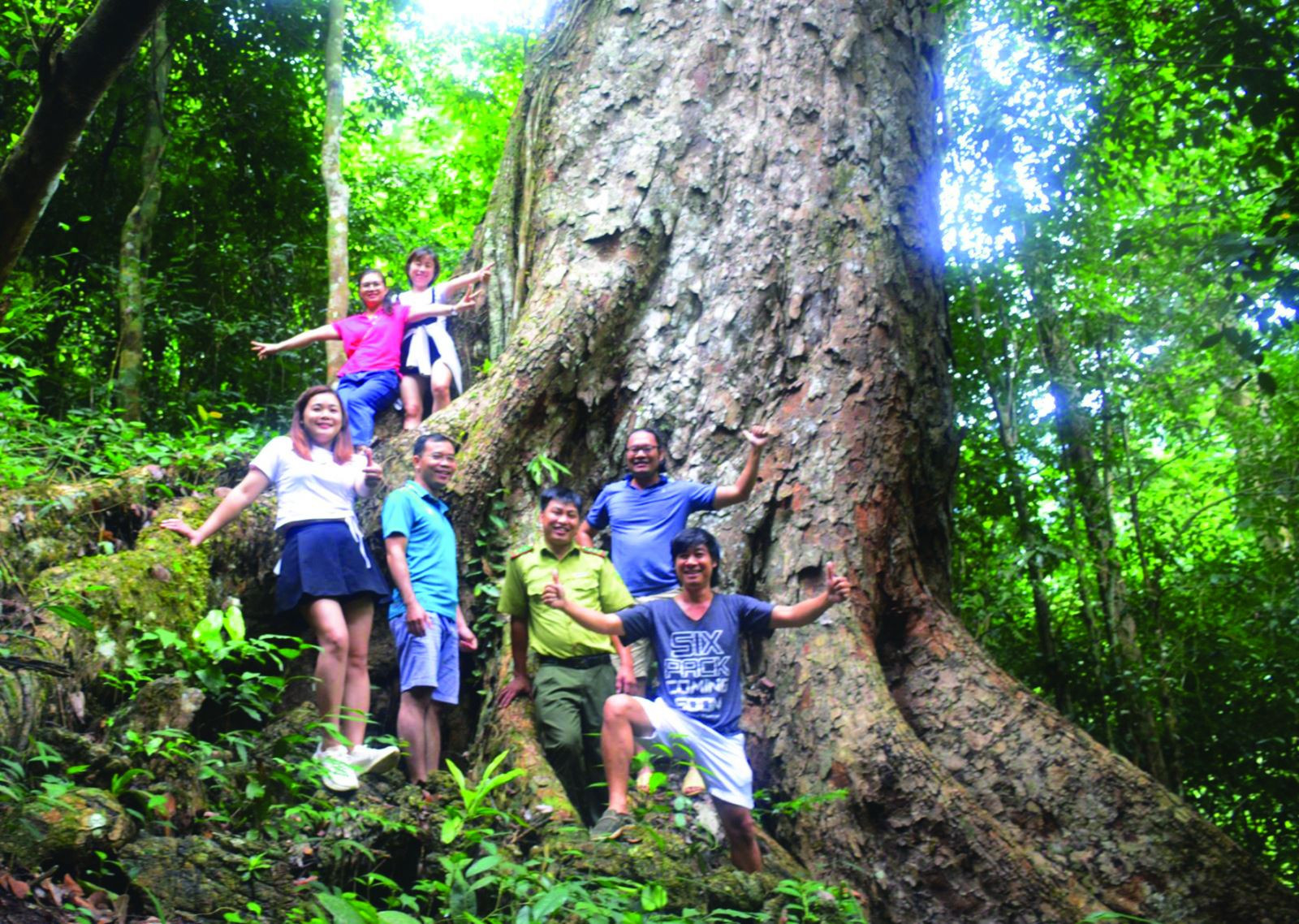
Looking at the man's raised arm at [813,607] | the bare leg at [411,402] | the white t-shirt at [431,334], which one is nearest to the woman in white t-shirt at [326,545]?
the bare leg at [411,402]

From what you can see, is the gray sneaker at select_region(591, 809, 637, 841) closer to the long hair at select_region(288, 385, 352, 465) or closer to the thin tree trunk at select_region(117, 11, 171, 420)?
the long hair at select_region(288, 385, 352, 465)

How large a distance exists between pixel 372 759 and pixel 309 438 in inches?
68.9

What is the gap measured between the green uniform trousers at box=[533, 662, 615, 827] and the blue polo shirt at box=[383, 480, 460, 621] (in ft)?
2.27

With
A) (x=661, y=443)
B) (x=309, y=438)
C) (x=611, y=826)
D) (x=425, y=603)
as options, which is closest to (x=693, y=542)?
(x=611, y=826)

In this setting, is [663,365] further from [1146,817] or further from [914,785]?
[1146,817]

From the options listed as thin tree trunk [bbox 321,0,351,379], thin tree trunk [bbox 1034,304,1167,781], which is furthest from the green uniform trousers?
thin tree trunk [bbox 1034,304,1167,781]

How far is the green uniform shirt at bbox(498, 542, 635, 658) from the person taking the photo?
5.69m

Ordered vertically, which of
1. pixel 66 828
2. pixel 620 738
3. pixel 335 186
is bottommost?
pixel 66 828

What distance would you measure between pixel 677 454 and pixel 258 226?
9737 millimetres

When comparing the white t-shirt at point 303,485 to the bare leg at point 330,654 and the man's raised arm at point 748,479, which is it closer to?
the bare leg at point 330,654

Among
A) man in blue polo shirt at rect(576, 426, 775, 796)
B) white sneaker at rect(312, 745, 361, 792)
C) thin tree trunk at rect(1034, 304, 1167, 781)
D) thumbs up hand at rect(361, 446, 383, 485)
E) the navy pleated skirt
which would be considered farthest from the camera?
thin tree trunk at rect(1034, 304, 1167, 781)

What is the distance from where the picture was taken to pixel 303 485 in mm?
5699

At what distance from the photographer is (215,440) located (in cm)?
852

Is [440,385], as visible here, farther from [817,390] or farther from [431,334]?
[817,390]
